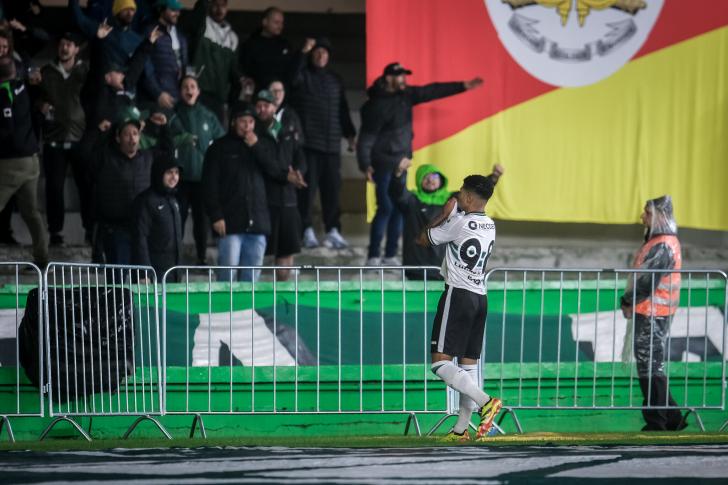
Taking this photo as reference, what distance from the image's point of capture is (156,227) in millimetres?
11352

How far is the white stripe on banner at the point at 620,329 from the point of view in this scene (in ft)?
34.7

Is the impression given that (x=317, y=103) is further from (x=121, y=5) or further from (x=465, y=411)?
(x=465, y=411)

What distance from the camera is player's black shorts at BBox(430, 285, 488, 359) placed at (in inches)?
342

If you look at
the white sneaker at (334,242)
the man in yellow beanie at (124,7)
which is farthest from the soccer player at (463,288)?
the man in yellow beanie at (124,7)

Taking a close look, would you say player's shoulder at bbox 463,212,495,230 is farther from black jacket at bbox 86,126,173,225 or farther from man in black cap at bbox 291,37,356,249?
man in black cap at bbox 291,37,356,249

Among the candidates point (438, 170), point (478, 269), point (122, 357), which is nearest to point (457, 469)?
point (478, 269)

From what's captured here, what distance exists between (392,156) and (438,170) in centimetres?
72

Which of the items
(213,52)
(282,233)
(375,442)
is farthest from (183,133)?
(375,442)

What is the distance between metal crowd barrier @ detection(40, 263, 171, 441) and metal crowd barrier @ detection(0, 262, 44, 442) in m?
0.09

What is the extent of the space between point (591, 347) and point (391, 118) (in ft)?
12.5

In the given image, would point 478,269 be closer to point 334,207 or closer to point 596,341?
point 596,341

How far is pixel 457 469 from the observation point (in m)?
6.77

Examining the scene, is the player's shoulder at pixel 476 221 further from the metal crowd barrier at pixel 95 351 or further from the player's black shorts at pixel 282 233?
the player's black shorts at pixel 282 233

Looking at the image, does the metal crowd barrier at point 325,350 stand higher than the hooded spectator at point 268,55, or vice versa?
the hooded spectator at point 268,55
